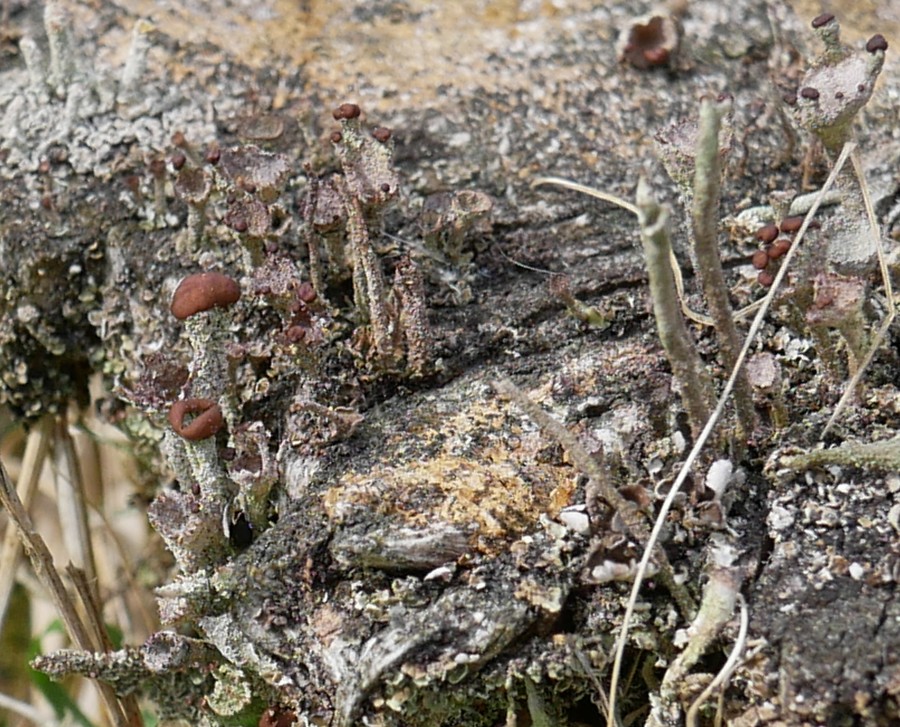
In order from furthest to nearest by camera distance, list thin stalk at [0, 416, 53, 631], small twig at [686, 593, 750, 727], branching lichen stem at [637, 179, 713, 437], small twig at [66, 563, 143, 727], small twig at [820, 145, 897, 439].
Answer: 1. thin stalk at [0, 416, 53, 631]
2. small twig at [66, 563, 143, 727]
3. small twig at [820, 145, 897, 439]
4. small twig at [686, 593, 750, 727]
5. branching lichen stem at [637, 179, 713, 437]

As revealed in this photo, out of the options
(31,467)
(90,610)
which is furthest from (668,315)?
Result: (31,467)

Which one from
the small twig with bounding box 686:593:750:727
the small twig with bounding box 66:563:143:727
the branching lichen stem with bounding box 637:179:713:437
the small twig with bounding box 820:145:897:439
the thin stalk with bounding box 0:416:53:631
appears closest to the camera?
the branching lichen stem with bounding box 637:179:713:437

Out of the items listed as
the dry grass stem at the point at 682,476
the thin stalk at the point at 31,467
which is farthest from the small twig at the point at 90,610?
the dry grass stem at the point at 682,476

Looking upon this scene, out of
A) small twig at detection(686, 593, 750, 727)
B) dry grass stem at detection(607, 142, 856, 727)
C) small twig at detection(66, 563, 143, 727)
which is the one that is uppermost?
dry grass stem at detection(607, 142, 856, 727)

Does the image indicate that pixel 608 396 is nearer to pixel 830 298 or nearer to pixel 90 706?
pixel 830 298

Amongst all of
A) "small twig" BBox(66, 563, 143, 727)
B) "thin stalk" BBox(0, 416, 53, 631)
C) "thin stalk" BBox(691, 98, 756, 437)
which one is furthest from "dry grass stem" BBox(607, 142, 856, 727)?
"thin stalk" BBox(0, 416, 53, 631)

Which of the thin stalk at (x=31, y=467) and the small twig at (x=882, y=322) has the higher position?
the small twig at (x=882, y=322)

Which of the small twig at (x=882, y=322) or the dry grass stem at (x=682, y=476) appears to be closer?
the dry grass stem at (x=682, y=476)

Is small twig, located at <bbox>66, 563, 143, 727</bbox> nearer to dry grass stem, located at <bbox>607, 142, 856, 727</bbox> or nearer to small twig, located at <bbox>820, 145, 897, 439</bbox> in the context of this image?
dry grass stem, located at <bbox>607, 142, 856, 727</bbox>

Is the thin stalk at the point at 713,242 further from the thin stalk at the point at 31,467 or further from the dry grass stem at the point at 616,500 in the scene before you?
the thin stalk at the point at 31,467

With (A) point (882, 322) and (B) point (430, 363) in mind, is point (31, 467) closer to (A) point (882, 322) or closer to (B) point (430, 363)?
(B) point (430, 363)
